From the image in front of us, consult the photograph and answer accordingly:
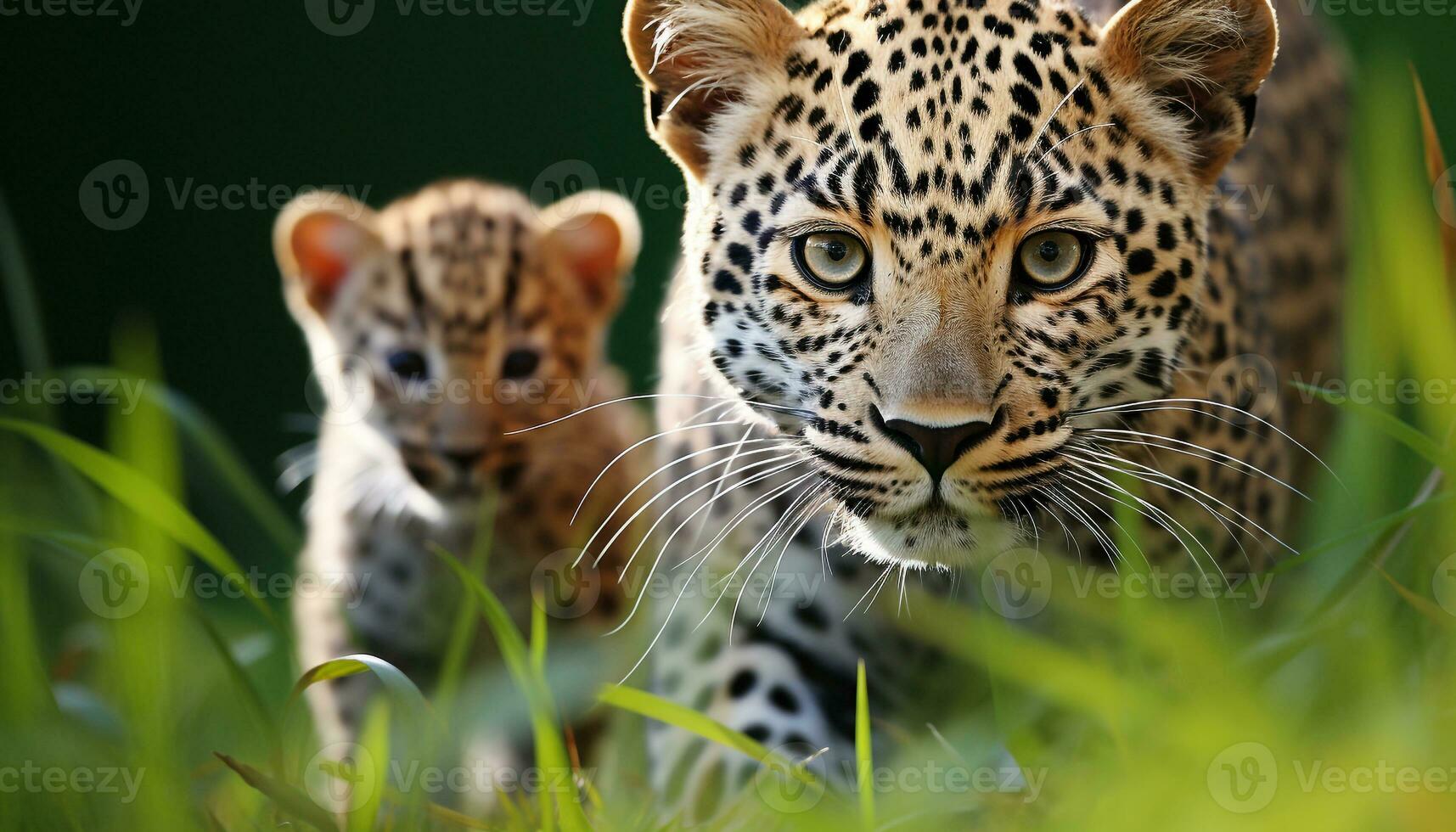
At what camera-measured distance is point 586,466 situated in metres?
4.41

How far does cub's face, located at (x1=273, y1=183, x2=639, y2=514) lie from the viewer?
4152 mm

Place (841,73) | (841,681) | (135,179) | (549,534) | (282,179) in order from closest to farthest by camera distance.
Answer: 1. (841,73)
2. (841,681)
3. (549,534)
4. (135,179)
5. (282,179)

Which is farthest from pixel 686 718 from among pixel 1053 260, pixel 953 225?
pixel 1053 260

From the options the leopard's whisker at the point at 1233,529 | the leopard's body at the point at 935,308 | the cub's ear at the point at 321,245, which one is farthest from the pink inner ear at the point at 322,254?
the leopard's whisker at the point at 1233,529

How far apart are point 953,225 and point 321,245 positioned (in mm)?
2435

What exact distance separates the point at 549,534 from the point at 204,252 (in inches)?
134

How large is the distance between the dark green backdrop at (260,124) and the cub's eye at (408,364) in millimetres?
1987

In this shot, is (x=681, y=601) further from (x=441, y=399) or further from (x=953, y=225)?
(x=953, y=225)

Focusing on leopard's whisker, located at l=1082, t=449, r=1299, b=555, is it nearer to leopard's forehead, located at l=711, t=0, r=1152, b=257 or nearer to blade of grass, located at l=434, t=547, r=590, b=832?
leopard's forehead, located at l=711, t=0, r=1152, b=257

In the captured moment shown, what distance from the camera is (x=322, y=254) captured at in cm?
454

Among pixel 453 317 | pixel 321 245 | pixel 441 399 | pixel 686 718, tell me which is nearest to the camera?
pixel 686 718

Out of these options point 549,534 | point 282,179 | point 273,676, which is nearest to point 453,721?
point 549,534

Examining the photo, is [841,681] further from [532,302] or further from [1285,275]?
[1285,275]

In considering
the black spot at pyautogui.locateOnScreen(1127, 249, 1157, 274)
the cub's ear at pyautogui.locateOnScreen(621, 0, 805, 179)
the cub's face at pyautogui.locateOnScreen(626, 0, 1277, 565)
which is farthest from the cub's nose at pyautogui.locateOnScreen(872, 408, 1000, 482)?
the cub's ear at pyautogui.locateOnScreen(621, 0, 805, 179)
